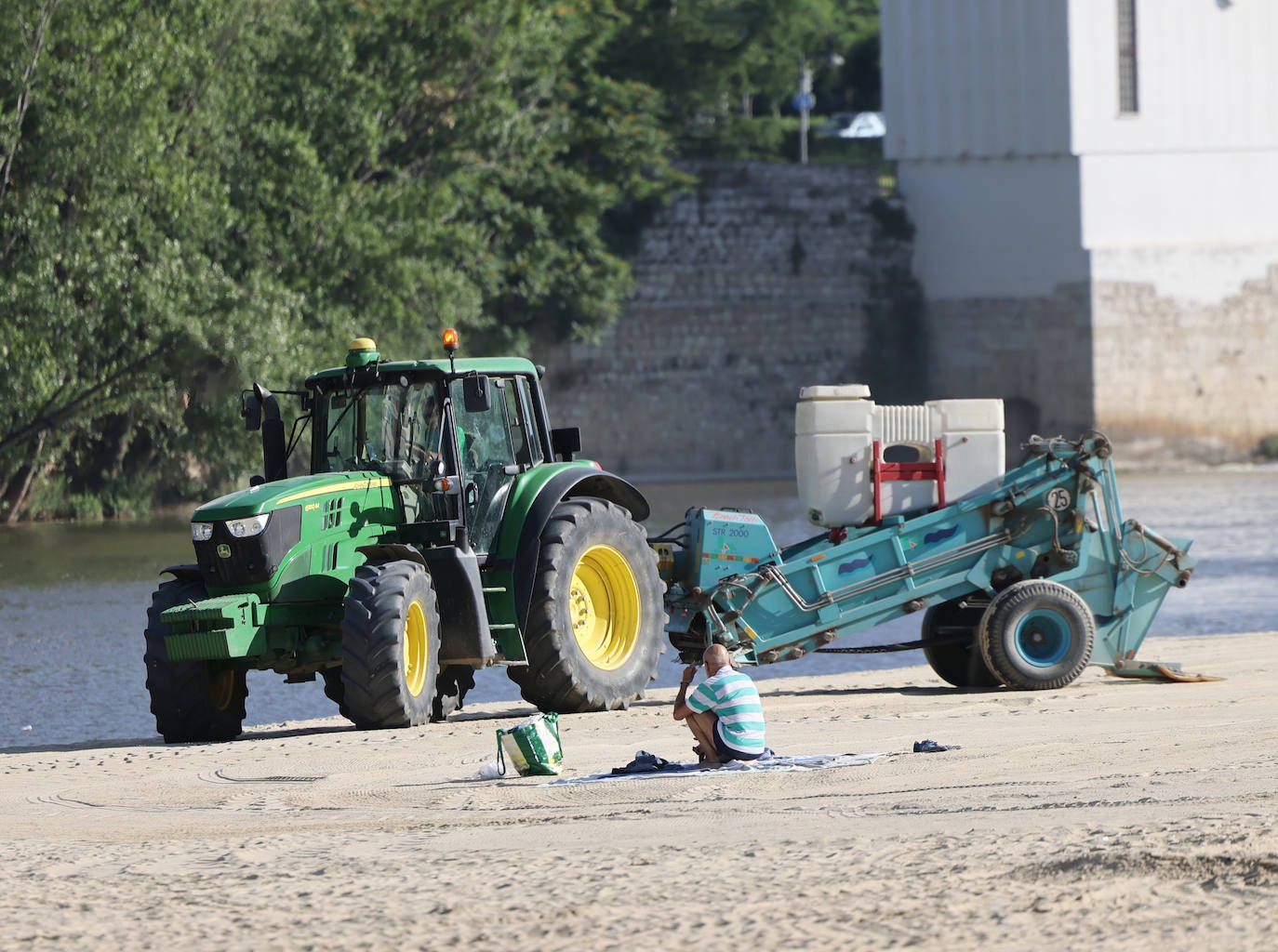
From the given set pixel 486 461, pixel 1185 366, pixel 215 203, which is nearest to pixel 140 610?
pixel 215 203

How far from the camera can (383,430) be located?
11.2 meters

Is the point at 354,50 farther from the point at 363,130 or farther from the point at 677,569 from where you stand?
the point at 677,569

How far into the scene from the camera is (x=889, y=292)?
47000 mm

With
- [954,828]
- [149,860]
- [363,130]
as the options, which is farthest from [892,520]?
[363,130]

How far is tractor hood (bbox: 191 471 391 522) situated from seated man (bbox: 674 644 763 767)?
8.10ft

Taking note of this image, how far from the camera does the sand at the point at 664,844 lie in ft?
19.3

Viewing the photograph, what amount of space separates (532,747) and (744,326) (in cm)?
3825

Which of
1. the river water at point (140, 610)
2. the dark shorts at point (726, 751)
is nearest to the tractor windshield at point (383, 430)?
the river water at point (140, 610)

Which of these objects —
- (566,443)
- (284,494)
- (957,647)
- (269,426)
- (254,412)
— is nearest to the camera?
(284,494)

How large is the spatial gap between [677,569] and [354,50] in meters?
21.4

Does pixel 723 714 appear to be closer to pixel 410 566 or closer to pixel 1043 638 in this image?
pixel 410 566

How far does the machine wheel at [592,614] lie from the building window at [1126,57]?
3475cm

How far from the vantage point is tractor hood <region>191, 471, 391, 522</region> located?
402 inches

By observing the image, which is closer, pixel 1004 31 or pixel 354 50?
pixel 354 50
